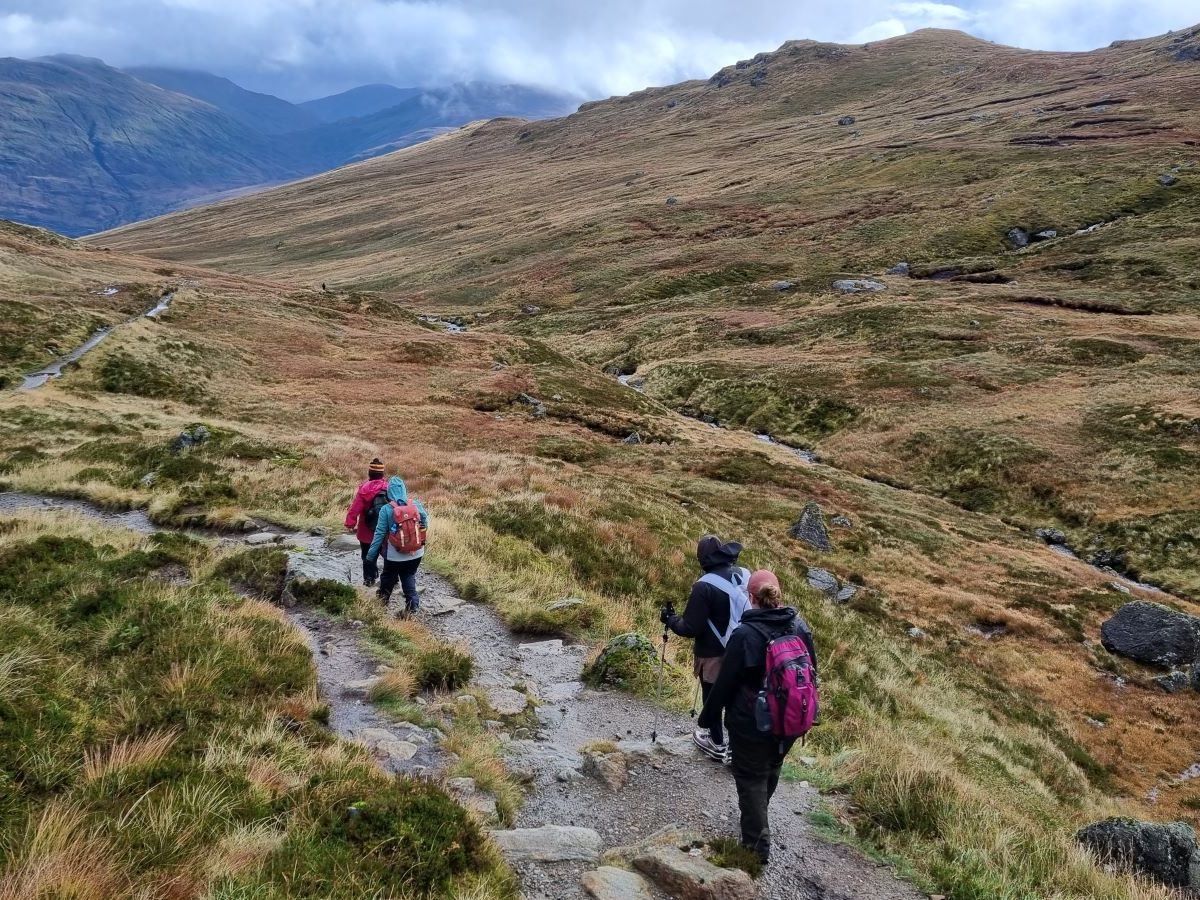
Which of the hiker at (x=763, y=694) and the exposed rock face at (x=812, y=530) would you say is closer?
the hiker at (x=763, y=694)

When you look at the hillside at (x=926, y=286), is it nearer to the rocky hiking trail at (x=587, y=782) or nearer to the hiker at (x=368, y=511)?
the rocky hiking trail at (x=587, y=782)

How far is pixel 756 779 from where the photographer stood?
608 centimetres

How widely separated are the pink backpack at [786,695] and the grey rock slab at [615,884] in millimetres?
1648

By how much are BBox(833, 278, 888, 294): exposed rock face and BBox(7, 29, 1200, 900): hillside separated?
7.12 ft

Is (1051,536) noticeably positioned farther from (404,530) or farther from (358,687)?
(358,687)

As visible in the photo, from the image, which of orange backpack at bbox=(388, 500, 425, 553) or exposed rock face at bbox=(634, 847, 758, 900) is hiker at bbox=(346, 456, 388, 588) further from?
exposed rock face at bbox=(634, 847, 758, 900)

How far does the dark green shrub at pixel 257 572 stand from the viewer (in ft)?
37.6

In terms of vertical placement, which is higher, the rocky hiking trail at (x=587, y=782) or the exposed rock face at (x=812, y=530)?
the rocky hiking trail at (x=587, y=782)

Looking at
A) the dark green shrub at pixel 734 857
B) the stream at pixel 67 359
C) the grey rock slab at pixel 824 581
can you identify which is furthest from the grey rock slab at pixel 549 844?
the stream at pixel 67 359

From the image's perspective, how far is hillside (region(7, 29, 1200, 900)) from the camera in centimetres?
616

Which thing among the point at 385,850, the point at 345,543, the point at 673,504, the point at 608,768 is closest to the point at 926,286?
the point at 673,504

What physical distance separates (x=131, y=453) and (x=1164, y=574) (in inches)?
1708

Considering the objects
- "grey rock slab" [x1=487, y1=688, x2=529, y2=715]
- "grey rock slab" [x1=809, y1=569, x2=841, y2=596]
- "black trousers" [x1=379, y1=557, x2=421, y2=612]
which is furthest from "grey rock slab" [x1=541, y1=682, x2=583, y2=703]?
"grey rock slab" [x1=809, y1=569, x2=841, y2=596]

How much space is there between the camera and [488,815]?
244 inches
